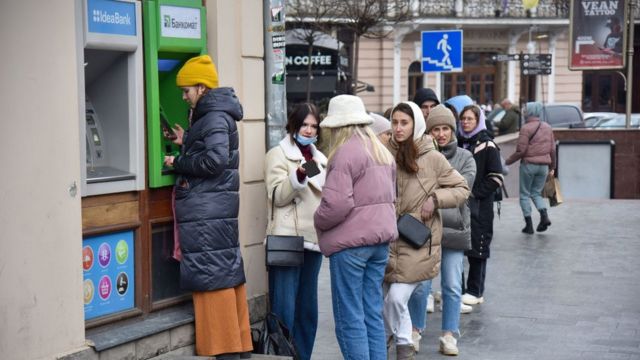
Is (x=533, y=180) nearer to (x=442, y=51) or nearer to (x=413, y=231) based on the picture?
(x=442, y=51)

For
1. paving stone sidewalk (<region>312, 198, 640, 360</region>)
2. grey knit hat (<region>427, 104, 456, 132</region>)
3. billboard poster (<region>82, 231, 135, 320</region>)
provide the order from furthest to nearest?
grey knit hat (<region>427, 104, 456, 132</region>) < paving stone sidewalk (<region>312, 198, 640, 360</region>) < billboard poster (<region>82, 231, 135, 320</region>)

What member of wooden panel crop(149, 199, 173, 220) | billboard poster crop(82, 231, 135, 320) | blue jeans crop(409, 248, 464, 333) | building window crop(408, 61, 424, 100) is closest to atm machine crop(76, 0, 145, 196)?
wooden panel crop(149, 199, 173, 220)

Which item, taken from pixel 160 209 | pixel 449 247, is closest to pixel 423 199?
pixel 449 247

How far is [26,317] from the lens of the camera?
5570mm

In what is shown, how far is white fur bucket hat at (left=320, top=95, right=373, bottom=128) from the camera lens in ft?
20.6

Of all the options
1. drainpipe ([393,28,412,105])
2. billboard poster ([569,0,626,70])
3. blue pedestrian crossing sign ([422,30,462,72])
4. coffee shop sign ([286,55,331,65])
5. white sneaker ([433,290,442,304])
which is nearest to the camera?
white sneaker ([433,290,442,304])

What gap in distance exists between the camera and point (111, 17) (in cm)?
624

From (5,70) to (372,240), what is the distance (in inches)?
87.4

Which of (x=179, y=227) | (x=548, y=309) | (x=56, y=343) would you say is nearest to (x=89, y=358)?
(x=56, y=343)

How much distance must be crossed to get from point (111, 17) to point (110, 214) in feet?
3.76

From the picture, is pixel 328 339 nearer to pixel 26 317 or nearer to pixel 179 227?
pixel 179 227

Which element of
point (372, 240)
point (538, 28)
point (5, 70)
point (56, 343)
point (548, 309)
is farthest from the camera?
point (538, 28)

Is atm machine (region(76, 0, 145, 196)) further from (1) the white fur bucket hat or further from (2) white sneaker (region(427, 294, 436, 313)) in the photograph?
(2) white sneaker (region(427, 294, 436, 313))

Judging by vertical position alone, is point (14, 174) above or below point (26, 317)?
above
